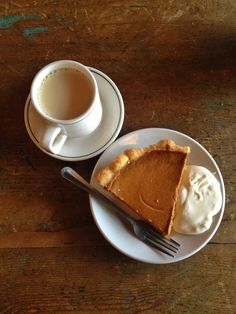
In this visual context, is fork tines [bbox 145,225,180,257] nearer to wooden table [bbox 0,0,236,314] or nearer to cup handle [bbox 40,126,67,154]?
wooden table [bbox 0,0,236,314]

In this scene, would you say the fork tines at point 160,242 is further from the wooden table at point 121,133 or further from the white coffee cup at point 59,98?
the white coffee cup at point 59,98

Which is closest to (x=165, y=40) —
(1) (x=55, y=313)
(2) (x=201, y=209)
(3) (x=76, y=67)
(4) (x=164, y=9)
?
(4) (x=164, y=9)

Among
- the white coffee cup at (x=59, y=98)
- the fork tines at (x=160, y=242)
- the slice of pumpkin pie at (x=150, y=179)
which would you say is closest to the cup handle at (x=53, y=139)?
the white coffee cup at (x=59, y=98)

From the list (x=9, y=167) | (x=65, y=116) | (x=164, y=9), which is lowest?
(x=9, y=167)

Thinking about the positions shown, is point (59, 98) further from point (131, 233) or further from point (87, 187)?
point (131, 233)

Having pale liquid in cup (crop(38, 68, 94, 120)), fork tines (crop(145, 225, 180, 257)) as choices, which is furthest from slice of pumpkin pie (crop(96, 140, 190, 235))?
pale liquid in cup (crop(38, 68, 94, 120))

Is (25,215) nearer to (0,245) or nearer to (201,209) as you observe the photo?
(0,245)

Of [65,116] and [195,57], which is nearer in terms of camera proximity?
[65,116]
